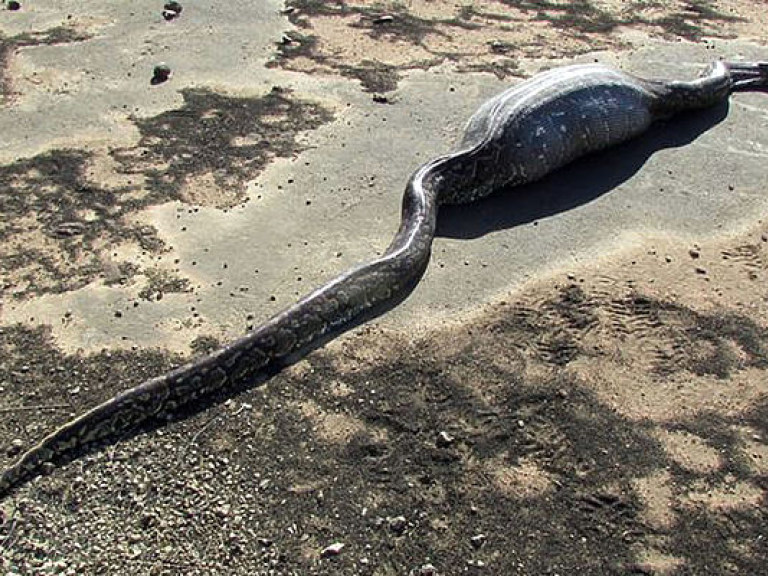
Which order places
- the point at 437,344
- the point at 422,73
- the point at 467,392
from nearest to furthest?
the point at 467,392
the point at 437,344
the point at 422,73

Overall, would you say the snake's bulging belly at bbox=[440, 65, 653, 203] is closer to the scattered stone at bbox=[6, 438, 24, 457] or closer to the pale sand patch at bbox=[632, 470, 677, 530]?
the pale sand patch at bbox=[632, 470, 677, 530]

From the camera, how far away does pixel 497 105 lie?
11.2m

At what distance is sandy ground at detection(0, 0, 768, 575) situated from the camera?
638cm

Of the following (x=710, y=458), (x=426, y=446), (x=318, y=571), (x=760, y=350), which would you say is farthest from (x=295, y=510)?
(x=760, y=350)

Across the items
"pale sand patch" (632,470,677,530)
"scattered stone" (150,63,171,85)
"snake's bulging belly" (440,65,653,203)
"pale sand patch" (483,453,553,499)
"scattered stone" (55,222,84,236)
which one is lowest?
"scattered stone" (55,222,84,236)

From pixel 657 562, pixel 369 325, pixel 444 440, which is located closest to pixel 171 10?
pixel 369 325

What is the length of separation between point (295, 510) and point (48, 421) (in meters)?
2.21

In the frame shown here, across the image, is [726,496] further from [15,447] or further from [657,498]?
[15,447]

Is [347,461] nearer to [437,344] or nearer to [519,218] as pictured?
[437,344]

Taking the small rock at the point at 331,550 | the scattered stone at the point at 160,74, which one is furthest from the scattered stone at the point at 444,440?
the scattered stone at the point at 160,74

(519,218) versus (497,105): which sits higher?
(497,105)

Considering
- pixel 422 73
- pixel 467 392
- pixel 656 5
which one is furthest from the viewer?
pixel 656 5

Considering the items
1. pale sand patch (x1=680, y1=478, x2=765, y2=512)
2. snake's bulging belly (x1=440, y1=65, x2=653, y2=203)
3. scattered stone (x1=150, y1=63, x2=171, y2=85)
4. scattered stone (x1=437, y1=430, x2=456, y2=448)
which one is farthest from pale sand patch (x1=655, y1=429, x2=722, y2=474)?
scattered stone (x1=150, y1=63, x2=171, y2=85)

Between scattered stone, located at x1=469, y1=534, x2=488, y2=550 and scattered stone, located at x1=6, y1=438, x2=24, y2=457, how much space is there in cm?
351
